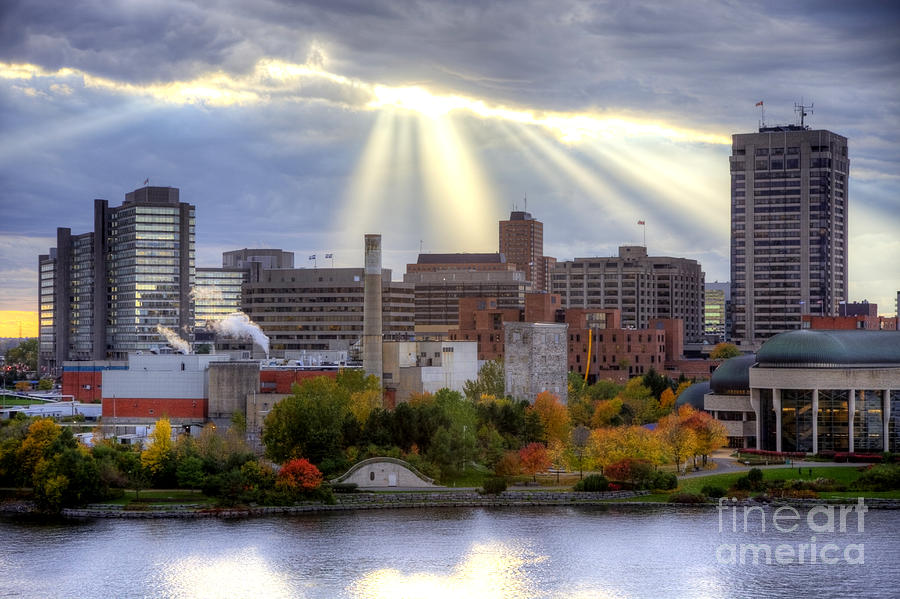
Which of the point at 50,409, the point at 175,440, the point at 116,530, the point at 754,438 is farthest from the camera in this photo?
the point at 50,409

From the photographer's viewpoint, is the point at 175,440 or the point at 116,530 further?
the point at 175,440

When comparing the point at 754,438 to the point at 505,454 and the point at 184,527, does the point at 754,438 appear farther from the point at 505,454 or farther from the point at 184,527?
the point at 184,527

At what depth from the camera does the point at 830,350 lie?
11688cm

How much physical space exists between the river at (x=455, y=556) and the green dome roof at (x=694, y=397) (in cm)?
4422

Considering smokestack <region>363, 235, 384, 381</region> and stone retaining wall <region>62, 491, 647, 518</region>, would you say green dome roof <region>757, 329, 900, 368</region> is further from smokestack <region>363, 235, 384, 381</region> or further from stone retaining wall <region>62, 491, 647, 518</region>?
smokestack <region>363, 235, 384, 381</region>

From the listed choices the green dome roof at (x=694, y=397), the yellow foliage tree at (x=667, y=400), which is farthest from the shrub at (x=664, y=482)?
the yellow foliage tree at (x=667, y=400)

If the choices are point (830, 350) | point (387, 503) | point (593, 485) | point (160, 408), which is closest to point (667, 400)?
point (830, 350)

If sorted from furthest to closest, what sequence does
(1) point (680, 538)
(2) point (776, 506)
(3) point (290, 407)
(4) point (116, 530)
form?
(3) point (290, 407) → (2) point (776, 506) → (4) point (116, 530) → (1) point (680, 538)

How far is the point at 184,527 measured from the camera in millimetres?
85812

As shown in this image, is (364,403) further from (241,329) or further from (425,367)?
(241,329)

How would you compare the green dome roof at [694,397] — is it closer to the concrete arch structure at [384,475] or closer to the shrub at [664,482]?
the shrub at [664,482]

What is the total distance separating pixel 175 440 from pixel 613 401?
163ft

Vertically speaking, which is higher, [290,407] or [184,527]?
[290,407]

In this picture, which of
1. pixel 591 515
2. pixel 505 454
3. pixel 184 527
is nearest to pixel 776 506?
pixel 591 515
